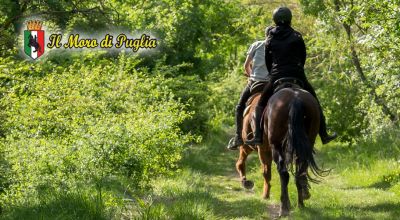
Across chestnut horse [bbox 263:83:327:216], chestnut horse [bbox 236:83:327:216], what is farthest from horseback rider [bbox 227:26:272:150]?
chestnut horse [bbox 263:83:327:216]

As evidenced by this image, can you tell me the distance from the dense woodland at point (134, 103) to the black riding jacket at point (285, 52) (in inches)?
60.9

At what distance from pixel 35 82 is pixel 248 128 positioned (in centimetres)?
512

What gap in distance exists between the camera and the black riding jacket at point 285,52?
337 inches

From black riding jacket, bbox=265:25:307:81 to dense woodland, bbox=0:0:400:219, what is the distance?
1547 mm

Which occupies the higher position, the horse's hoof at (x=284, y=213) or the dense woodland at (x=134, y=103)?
the dense woodland at (x=134, y=103)

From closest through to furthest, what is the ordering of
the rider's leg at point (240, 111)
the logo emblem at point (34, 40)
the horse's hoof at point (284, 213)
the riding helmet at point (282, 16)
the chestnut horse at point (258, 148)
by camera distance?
the horse's hoof at point (284, 213), the riding helmet at point (282, 16), the chestnut horse at point (258, 148), the rider's leg at point (240, 111), the logo emblem at point (34, 40)

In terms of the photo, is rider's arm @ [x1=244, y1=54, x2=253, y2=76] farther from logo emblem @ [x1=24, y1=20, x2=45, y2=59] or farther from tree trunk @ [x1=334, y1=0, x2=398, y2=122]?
logo emblem @ [x1=24, y1=20, x2=45, y2=59]

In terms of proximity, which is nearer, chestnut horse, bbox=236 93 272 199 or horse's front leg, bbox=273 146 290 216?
horse's front leg, bbox=273 146 290 216

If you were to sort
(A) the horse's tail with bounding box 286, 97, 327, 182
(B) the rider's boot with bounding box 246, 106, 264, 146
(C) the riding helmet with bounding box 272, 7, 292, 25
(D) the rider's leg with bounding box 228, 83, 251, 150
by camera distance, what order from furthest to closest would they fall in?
(D) the rider's leg with bounding box 228, 83, 251, 150 < (B) the rider's boot with bounding box 246, 106, 264, 146 < (C) the riding helmet with bounding box 272, 7, 292, 25 < (A) the horse's tail with bounding box 286, 97, 327, 182

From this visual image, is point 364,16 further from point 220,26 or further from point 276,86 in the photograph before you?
point 220,26

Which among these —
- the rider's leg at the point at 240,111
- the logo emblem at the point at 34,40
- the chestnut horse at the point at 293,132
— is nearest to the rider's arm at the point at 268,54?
the chestnut horse at the point at 293,132

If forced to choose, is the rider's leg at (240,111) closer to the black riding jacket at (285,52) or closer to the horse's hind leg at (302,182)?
the black riding jacket at (285,52)

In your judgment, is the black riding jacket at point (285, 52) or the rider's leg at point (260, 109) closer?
the black riding jacket at point (285, 52)

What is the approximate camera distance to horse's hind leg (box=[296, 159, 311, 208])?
770 cm
